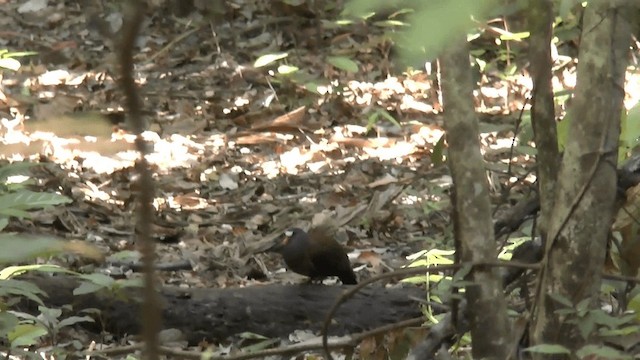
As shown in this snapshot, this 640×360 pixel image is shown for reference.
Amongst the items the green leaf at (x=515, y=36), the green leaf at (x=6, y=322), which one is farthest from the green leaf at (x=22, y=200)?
the green leaf at (x=515, y=36)

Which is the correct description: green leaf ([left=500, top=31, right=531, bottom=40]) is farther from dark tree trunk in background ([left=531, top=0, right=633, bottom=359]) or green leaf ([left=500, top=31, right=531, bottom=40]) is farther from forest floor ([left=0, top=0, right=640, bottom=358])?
dark tree trunk in background ([left=531, top=0, right=633, bottom=359])

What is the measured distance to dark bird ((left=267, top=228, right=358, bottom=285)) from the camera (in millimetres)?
4359

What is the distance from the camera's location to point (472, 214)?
7.89ft

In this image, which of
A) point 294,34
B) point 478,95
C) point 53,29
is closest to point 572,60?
point 478,95

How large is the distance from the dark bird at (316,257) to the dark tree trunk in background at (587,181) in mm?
2160

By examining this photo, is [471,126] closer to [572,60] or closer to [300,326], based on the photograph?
[300,326]

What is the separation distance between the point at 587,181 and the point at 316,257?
2320mm

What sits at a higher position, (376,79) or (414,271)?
(414,271)

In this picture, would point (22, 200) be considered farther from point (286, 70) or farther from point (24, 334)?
point (286, 70)

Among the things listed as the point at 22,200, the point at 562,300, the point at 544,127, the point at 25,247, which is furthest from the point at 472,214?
the point at 25,247

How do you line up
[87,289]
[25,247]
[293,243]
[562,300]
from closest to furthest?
[25,247] → [562,300] → [87,289] → [293,243]

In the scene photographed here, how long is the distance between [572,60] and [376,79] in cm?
154

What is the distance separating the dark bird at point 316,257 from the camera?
14.3 ft

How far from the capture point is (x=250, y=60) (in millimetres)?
8719
